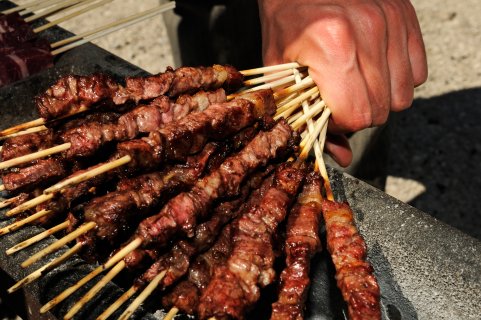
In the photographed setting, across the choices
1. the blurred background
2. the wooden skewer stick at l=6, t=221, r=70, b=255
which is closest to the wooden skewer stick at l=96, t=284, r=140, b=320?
the wooden skewer stick at l=6, t=221, r=70, b=255

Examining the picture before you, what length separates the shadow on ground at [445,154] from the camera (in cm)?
609

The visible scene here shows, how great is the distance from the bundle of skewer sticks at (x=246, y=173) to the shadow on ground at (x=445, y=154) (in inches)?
126

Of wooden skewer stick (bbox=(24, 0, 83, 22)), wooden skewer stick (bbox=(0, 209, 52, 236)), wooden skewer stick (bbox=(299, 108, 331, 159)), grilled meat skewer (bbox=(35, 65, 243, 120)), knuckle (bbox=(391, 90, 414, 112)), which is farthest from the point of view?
wooden skewer stick (bbox=(24, 0, 83, 22))

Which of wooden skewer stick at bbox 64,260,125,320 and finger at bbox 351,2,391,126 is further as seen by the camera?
finger at bbox 351,2,391,126

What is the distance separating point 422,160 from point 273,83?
3788 millimetres

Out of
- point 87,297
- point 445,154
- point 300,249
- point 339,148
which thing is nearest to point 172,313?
point 87,297

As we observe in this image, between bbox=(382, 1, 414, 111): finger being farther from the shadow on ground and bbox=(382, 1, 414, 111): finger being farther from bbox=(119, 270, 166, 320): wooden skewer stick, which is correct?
the shadow on ground

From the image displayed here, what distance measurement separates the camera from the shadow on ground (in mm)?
6086

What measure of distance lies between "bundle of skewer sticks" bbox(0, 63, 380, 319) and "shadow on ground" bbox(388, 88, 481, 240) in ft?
10.5

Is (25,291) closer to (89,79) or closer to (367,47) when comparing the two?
(89,79)

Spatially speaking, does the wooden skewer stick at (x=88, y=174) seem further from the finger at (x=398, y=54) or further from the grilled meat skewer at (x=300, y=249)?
the finger at (x=398, y=54)

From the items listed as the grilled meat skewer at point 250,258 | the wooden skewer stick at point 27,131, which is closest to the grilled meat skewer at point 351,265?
the grilled meat skewer at point 250,258

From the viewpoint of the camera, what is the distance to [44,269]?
2.49 meters

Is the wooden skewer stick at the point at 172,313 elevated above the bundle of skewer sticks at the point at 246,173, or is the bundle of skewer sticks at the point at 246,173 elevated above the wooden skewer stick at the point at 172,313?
the bundle of skewer sticks at the point at 246,173
